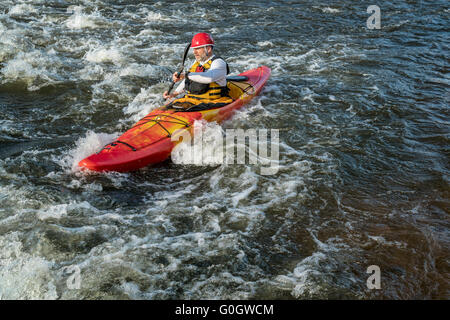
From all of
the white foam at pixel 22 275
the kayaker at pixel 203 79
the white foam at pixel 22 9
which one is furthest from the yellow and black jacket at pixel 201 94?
the white foam at pixel 22 9

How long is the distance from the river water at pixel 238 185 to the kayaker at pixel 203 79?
0.54 m

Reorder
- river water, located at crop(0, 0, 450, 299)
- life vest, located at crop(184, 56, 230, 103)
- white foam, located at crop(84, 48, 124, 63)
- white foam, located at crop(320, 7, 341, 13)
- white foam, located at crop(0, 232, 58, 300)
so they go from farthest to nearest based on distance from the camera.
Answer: white foam, located at crop(320, 7, 341, 13), white foam, located at crop(84, 48, 124, 63), life vest, located at crop(184, 56, 230, 103), river water, located at crop(0, 0, 450, 299), white foam, located at crop(0, 232, 58, 300)

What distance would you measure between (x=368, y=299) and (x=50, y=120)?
192 inches

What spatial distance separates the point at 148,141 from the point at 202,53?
1.49 meters

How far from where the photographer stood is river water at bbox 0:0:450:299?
3.71 meters

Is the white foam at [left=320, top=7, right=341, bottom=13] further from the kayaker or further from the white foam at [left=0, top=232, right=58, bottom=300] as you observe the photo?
the white foam at [left=0, top=232, right=58, bottom=300]

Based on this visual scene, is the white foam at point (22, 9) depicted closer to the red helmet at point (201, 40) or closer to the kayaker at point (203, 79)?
the kayaker at point (203, 79)

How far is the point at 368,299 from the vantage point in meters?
3.51

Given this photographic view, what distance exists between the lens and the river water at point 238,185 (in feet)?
12.2

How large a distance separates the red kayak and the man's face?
0.70 metres

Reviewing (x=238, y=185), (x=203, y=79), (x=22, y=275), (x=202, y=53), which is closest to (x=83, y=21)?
(x=202, y=53)

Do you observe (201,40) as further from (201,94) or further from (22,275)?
(22,275)

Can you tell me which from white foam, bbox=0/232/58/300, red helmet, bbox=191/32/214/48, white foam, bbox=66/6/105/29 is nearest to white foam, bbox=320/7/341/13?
white foam, bbox=66/6/105/29
